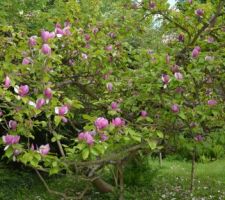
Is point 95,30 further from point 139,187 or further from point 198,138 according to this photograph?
point 139,187

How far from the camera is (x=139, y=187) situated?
705 centimetres

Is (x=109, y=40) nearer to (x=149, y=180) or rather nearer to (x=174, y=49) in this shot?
(x=174, y=49)

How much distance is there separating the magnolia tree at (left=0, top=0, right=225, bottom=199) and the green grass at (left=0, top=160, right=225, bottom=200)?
1.98 m

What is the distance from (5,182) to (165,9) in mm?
4324

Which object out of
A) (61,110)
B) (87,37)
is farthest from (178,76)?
(87,37)

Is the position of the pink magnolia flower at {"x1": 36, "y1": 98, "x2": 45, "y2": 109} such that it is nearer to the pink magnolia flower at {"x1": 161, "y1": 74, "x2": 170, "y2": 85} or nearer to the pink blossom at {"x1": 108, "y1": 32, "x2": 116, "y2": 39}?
the pink magnolia flower at {"x1": 161, "y1": 74, "x2": 170, "y2": 85}

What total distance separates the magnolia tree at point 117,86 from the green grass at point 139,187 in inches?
78.0

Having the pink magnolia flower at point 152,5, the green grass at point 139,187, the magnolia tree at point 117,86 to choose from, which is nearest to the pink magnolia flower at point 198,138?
the magnolia tree at point 117,86

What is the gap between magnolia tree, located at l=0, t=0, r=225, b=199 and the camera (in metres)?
2.90

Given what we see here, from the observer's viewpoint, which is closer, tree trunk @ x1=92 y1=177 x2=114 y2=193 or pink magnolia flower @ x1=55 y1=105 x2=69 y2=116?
pink magnolia flower @ x1=55 y1=105 x2=69 y2=116

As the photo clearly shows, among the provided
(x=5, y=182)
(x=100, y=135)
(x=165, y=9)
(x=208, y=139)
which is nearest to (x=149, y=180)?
(x=5, y=182)

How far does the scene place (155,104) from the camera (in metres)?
3.80

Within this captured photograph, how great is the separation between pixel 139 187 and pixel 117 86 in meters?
3.28

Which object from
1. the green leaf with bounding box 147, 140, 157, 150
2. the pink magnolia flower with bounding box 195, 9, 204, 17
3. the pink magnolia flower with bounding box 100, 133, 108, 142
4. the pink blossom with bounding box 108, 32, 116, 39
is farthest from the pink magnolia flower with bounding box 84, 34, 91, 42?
the pink magnolia flower with bounding box 100, 133, 108, 142
